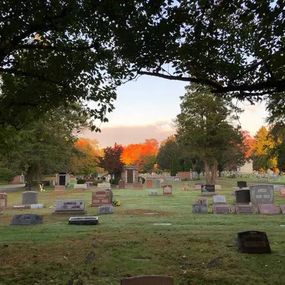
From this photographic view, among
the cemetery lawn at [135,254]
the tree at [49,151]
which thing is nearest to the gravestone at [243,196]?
the cemetery lawn at [135,254]

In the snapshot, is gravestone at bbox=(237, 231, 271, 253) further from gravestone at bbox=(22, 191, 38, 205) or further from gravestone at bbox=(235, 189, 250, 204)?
gravestone at bbox=(22, 191, 38, 205)

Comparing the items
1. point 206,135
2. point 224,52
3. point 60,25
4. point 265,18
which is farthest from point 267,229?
point 206,135

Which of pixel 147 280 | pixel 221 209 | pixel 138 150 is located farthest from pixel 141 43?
pixel 138 150

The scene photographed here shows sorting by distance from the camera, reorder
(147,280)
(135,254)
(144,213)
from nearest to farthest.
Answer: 1. (147,280)
2. (135,254)
3. (144,213)

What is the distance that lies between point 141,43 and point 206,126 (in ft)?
164

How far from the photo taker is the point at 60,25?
9.55 meters

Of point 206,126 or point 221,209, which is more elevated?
point 206,126

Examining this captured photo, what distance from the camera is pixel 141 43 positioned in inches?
339

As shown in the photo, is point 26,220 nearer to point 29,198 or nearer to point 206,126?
point 29,198

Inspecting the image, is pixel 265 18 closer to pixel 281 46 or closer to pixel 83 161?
pixel 281 46

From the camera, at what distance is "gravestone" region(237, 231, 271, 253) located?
11.2 meters

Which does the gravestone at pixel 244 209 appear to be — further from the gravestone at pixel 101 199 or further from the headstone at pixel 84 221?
the gravestone at pixel 101 199

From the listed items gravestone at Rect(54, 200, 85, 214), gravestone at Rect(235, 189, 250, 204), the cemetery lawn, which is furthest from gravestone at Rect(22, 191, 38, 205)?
gravestone at Rect(235, 189, 250, 204)

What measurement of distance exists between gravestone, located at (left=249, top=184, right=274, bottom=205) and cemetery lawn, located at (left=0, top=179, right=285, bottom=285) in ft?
26.8
